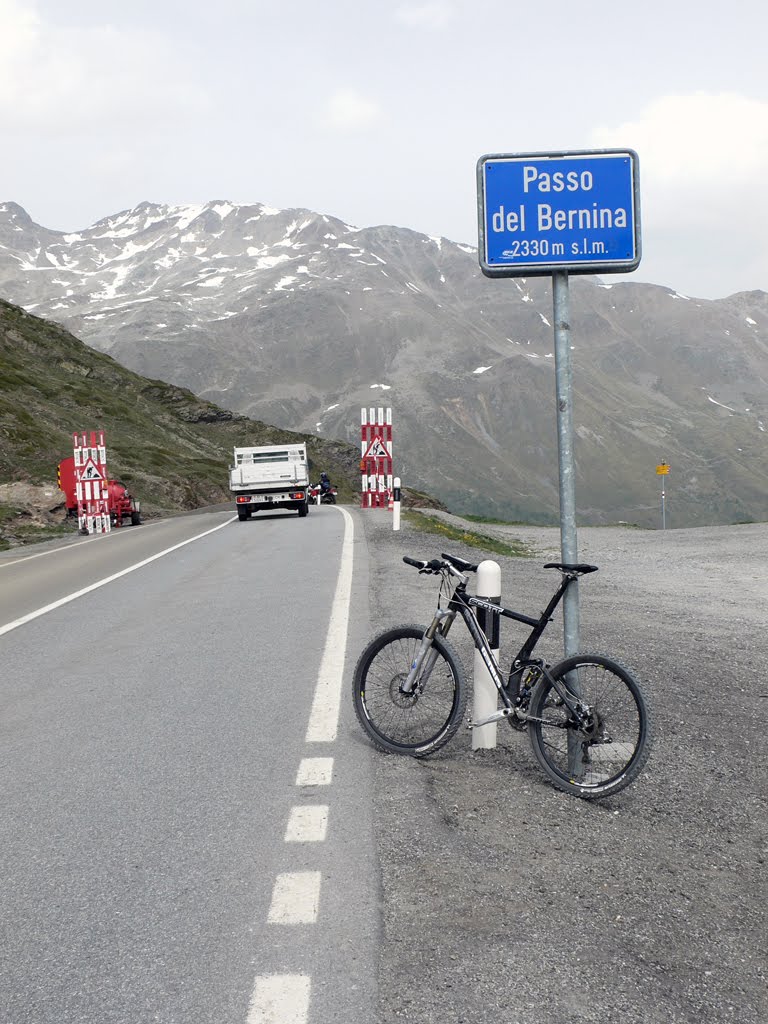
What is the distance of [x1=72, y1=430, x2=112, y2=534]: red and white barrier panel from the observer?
27.2 metres

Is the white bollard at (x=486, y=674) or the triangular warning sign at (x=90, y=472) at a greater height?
the triangular warning sign at (x=90, y=472)

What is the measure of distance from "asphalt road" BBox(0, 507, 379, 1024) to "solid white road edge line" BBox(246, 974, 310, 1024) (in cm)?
3

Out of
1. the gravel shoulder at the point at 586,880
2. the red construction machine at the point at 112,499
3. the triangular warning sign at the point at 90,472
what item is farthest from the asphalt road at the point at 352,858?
the red construction machine at the point at 112,499

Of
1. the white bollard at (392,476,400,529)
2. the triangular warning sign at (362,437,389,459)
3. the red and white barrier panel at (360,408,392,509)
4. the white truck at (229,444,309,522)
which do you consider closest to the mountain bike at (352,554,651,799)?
the white bollard at (392,476,400,529)

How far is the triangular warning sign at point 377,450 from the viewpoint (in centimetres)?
3152

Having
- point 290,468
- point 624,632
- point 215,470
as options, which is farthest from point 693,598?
point 215,470

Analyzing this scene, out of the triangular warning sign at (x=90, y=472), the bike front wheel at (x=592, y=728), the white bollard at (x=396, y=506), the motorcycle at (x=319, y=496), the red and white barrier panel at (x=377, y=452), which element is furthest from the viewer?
the motorcycle at (x=319, y=496)

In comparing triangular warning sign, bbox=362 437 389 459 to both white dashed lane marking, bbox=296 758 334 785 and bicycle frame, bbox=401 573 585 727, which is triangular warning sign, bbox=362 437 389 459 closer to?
bicycle frame, bbox=401 573 585 727

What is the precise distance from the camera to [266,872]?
13.1 feet

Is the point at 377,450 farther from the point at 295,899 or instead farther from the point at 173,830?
the point at 295,899

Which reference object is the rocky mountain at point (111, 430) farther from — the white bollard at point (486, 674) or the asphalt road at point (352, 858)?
the white bollard at point (486, 674)

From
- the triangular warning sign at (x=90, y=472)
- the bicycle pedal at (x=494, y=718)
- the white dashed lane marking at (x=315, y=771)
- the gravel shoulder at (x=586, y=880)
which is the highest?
the triangular warning sign at (x=90, y=472)

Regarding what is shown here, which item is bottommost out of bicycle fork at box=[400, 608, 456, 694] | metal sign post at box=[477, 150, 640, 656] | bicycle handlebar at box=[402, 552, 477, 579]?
bicycle fork at box=[400, 608, 456, 694]

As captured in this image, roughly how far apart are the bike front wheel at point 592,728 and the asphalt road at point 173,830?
0.95 metres
